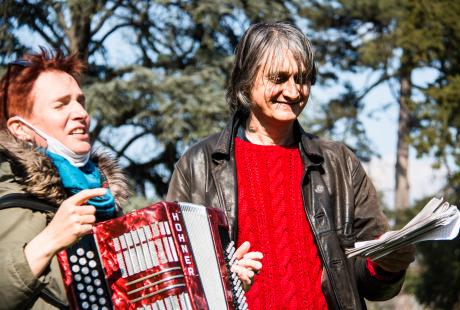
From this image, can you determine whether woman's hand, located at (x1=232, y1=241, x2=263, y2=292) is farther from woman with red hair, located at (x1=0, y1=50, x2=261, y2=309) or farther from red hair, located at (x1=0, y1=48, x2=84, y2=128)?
red hair, located at (x1=0, y1=48, x2=84, y2=128)

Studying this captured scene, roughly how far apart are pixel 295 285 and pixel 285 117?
30.6 inches

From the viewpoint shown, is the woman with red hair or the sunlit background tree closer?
the woman with red hair

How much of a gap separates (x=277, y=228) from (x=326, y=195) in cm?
29

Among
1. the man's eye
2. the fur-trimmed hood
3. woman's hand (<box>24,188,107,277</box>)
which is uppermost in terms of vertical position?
the man's eye

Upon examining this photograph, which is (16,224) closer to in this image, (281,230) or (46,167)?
(46,167)

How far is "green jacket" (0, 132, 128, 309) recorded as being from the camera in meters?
2.87

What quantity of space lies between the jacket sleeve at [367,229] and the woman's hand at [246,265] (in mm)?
722

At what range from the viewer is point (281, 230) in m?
3.97

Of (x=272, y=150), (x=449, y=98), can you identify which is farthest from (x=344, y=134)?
(x=272, y=150)

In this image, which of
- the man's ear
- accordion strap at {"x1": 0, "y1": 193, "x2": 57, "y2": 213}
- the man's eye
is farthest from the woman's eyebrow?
the man's eye

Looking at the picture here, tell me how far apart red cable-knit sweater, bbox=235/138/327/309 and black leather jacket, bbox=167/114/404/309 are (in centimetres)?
5

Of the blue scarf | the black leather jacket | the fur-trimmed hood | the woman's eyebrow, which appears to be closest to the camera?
the fur-trimmed hood

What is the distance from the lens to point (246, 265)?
11.4ft

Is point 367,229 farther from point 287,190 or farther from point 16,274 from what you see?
point 16,274
